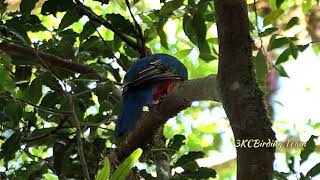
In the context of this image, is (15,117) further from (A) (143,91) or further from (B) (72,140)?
(A) (143,91)

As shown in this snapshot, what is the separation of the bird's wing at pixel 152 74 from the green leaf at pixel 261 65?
0.55m

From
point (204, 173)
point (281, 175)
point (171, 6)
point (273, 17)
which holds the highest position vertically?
point (171, 6)

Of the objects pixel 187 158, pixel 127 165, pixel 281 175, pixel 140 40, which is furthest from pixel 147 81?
pixel 127 165

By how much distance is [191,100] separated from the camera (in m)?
1.88

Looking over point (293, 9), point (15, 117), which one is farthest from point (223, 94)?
point (293, 9)

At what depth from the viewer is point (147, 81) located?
8.98 ft

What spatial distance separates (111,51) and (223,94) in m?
1.32

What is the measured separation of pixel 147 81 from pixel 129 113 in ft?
1.03

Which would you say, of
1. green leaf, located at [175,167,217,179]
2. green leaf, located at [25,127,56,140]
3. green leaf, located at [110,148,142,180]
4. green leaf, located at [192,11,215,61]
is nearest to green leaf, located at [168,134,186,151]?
green leaf, located at [175,167,217,179]

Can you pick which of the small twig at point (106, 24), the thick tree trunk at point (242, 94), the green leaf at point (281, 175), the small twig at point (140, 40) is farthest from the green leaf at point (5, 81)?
the green leaf at point (281, 175)

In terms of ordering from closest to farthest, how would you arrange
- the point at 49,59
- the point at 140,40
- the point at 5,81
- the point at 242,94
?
the point at 242,94, the point at 5,81, the point at 49,59, the point at 140,40

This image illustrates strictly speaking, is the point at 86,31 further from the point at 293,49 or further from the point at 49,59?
the point at 293,49

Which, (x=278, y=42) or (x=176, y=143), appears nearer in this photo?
(x=278, y=42)

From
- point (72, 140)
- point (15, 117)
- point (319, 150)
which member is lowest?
point (319, 150)
